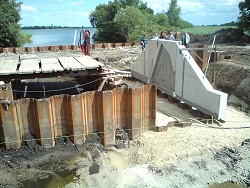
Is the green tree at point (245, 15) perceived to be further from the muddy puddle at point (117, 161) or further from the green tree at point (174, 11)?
the green tree at point (174, 11)

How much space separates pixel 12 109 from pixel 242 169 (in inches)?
245

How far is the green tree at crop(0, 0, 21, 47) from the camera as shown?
2955cm

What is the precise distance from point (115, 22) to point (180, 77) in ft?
126

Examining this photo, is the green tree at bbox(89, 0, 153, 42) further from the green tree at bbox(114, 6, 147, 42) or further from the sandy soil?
the sandy soil

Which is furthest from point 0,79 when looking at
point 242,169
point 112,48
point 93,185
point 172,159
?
point 112,48

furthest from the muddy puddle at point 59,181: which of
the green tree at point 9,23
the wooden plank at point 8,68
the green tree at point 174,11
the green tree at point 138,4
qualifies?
the green tree at point 174,11

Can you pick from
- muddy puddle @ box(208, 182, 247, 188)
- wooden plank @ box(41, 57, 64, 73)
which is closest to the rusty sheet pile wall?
wooden plank @ box(41, 57, 64, 73)

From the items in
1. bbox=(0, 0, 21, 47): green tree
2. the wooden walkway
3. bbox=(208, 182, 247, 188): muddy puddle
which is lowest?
bbox=(208, 182, 247, 188): muddy puddle

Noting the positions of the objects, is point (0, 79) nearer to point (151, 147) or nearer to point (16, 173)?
point (16, 173)

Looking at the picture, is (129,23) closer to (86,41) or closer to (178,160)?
(86,41)

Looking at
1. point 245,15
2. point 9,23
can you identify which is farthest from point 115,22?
point 245,15

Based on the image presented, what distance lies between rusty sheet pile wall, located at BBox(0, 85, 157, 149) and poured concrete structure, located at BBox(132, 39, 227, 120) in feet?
7.72

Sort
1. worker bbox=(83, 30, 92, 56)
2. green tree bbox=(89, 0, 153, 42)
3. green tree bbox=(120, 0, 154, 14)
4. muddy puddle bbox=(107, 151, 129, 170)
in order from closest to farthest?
muddy puddle bbox=(107, 151, 129, 170) < worker bbox=(83, 30, 92, 56) < green tree bbox=(89, 0, 153, 42) < green tree bbox=(120, 0, 154, 14)

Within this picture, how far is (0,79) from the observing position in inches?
368
